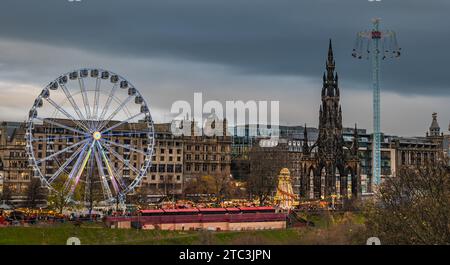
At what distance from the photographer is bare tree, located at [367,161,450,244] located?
51.1m

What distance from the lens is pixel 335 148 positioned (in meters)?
127

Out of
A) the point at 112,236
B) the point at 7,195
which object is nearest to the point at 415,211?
the point at 112,236

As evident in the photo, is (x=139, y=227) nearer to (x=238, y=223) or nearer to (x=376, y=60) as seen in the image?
(x=238, y=223)

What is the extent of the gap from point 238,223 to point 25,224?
22274mm

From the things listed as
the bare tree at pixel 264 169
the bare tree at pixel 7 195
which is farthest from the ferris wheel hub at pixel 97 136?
the bare tree at pixel 264 169

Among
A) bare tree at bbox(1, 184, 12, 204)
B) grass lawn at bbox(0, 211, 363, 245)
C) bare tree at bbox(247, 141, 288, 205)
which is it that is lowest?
grass lawn at bbox(0, 211, 363, 245)

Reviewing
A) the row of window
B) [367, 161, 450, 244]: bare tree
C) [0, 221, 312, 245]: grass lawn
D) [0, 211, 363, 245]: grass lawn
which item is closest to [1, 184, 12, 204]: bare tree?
[0, 211, 363, 245]: grass lawn

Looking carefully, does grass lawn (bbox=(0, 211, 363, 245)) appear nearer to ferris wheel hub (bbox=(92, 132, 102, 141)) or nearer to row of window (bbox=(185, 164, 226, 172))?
ferris wheel hub (bbox=(92, 132, 102, 141))

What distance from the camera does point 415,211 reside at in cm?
5609

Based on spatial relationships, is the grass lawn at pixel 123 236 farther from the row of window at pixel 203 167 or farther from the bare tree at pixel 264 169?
the row of window at pixel 203 167

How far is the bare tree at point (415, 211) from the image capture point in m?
51.1

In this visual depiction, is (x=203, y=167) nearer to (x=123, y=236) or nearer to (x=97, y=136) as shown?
(x=97, y=136)

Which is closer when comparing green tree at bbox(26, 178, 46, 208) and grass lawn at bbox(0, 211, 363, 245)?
grass lawn at bbox(0, 211, 363, 245)
